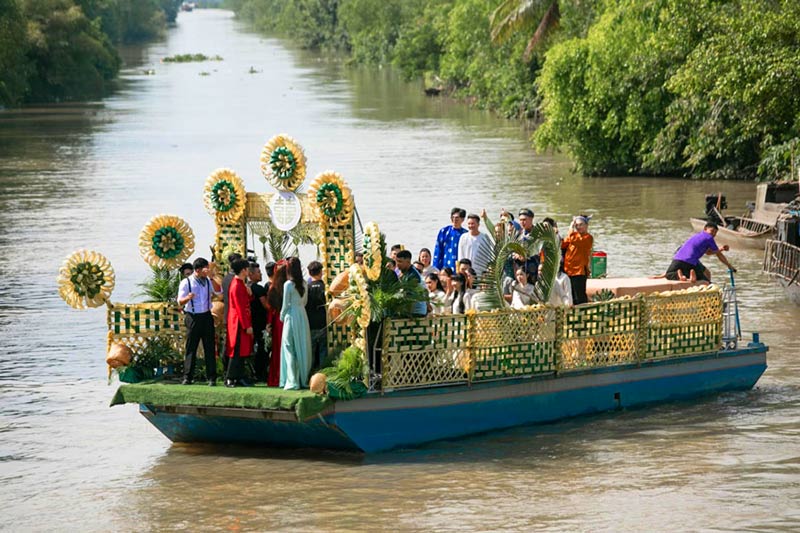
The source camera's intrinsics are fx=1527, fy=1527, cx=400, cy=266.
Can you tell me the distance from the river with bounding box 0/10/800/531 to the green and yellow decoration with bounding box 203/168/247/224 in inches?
95.7

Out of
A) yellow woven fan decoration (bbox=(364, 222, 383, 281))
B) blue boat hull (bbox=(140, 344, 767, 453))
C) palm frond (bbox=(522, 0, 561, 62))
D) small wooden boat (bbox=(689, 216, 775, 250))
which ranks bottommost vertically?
blue boat hull (bbox=(140, 344, 767, 453))

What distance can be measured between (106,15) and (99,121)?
54779 mm

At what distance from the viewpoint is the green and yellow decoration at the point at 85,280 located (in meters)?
15.0

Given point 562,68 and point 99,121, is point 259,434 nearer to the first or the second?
point 562,68

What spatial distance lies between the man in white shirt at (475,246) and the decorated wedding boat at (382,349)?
1.08 metres

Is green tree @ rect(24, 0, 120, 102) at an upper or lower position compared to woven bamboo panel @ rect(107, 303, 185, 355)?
upper

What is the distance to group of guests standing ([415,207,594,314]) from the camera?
15.5m

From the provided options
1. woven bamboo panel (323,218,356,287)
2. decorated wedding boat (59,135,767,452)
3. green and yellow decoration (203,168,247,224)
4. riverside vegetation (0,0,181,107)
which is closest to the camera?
decorated wedding boat (59,135,767,452)

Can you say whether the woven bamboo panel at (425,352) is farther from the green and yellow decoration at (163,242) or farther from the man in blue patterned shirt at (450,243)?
the man in blue patterned shirt at (450,243)

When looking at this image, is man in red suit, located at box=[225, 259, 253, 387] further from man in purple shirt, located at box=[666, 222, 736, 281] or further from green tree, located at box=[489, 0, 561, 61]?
green tree, located at box=[489, 0, 561, 61]

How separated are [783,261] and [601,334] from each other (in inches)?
323

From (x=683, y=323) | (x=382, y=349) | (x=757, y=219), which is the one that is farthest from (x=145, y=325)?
(x=757, y=219)

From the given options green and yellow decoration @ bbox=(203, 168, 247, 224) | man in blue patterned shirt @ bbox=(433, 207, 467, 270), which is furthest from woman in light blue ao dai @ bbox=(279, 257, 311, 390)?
man in blue patterned shirt @ bbox=(433, 207, 467, 270)

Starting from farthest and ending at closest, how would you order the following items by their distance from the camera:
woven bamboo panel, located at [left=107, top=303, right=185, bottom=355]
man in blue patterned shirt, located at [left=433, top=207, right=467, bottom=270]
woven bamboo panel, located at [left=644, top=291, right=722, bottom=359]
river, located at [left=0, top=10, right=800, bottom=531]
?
man in blue patterned shirt, located at [left=433, top=207, right=467, bottom=270]
woven bamboo panel, located at [left=644, top=291, right=722, bottom=359]
woven bamboo panel, located at [left=107, top=303, right=185, bottom=355]
river, located at [left=0, top=10, right=800, bottom=531]
